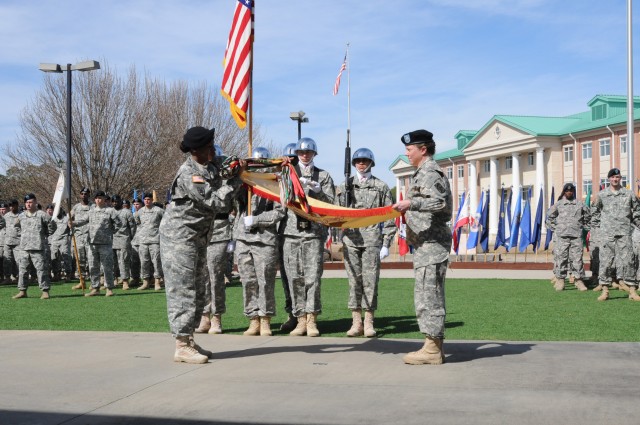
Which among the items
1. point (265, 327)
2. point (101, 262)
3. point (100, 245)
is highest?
point (100, 245)

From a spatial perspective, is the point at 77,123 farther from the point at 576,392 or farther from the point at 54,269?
the point at 576,392

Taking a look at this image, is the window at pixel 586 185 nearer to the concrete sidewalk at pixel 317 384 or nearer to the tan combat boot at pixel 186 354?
the concrete sidewalk at pixel 317 384

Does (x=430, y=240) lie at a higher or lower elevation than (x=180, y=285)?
higher

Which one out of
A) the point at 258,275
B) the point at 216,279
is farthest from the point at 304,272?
Result: the point at 216,279

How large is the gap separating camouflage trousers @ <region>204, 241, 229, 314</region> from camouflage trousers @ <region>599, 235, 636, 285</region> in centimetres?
774

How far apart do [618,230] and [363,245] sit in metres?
6.79

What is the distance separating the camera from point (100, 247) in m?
17.3

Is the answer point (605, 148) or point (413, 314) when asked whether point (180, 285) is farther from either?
point (605, 148)

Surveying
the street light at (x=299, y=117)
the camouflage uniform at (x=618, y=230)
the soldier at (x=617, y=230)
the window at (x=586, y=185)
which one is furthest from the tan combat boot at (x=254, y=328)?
the window at (x=586, y=185)

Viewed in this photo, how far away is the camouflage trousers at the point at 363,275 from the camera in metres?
9.70

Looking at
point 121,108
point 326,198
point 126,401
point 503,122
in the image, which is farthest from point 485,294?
point 503,122

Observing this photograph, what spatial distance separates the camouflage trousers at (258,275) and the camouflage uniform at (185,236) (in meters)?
2.00

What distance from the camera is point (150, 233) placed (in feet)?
63.6

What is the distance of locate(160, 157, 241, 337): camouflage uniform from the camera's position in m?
7.65
